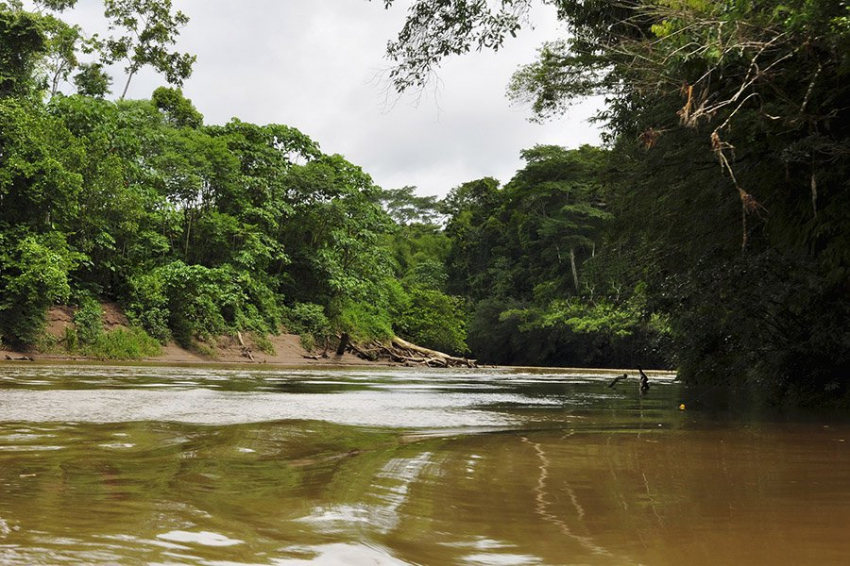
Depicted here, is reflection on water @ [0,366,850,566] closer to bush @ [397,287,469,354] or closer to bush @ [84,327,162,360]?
bush @ [84,327,162,360]

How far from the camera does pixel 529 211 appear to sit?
48.9 meters

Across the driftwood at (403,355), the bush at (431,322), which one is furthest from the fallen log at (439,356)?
the bush at (431,322)

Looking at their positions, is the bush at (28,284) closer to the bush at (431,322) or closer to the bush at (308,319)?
the bush at (308,319)

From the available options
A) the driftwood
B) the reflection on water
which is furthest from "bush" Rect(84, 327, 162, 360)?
the reflection on water

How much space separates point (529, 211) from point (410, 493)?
47.0 m

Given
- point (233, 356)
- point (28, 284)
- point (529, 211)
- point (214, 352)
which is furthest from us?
point (529, 211)

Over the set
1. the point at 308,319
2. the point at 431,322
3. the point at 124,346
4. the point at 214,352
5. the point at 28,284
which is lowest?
the point at 214,352

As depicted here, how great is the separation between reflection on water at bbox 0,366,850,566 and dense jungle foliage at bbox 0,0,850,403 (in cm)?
225

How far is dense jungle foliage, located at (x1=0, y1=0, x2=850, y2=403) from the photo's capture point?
6.48m

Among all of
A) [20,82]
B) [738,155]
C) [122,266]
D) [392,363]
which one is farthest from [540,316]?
[738,155]

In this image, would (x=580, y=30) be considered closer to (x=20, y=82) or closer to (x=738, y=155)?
(x=738, y=155)

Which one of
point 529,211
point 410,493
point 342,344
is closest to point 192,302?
point 342,344

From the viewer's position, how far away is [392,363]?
32.4m

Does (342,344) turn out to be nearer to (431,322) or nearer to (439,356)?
(439,356)
